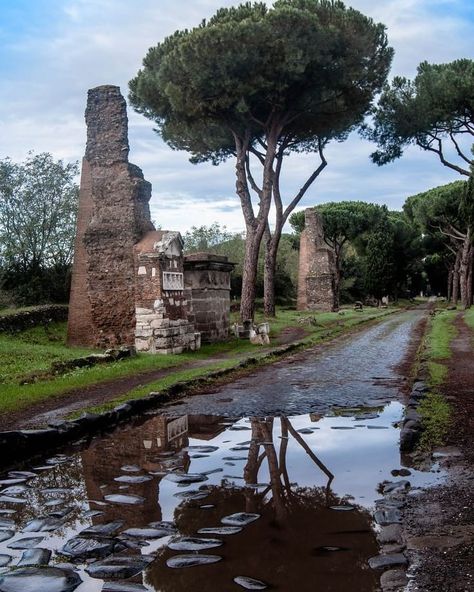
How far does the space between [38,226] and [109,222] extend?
11.3m

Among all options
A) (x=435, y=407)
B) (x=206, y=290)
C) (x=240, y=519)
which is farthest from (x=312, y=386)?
(x=206, y=290)

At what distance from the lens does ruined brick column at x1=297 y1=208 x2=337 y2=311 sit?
38.5 metres

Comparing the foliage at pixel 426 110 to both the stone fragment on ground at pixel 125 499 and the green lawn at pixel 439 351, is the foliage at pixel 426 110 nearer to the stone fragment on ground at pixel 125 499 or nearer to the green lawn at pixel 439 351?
the green lawn at pixel 439 351

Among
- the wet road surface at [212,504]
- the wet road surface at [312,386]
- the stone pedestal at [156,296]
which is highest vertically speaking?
the stone pedestal at [156,296]

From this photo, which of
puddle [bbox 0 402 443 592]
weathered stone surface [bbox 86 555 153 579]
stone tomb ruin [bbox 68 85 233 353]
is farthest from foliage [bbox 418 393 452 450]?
stone tomb ruin [bbox 68 85 233 353]

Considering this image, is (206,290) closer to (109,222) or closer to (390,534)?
(109,222)

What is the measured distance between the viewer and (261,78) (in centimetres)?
2031

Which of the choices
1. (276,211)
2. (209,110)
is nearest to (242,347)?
(209,110)

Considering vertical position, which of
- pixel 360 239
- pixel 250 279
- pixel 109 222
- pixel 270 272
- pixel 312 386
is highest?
pixel 360 239

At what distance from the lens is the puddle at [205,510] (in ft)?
10.9

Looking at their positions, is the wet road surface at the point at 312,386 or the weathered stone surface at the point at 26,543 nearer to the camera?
the weathered stone surface at the point at 26,543

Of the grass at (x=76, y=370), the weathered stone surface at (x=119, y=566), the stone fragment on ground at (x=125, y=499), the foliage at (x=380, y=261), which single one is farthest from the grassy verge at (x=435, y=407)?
the foliage at (x=380, y=261)

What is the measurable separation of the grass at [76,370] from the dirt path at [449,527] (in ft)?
14.5

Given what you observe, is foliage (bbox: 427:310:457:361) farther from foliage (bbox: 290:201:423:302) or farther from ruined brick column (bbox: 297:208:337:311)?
foliage (bbox: 290:201:423:302)
